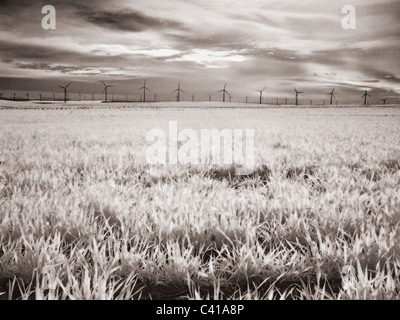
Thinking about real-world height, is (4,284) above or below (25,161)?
below

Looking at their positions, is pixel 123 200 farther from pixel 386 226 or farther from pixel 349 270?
pixel 386 226

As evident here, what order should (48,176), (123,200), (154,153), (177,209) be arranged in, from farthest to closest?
(154,153)
(48,176)
(123,200)
(177,209)

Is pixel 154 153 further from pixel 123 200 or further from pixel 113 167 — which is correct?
pixel 123 200

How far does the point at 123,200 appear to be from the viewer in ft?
11.0

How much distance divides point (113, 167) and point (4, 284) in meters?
3.69

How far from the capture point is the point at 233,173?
5.35m

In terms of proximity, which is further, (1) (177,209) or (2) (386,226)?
(1) (177,209)

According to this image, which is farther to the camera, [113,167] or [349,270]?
[113,167]
